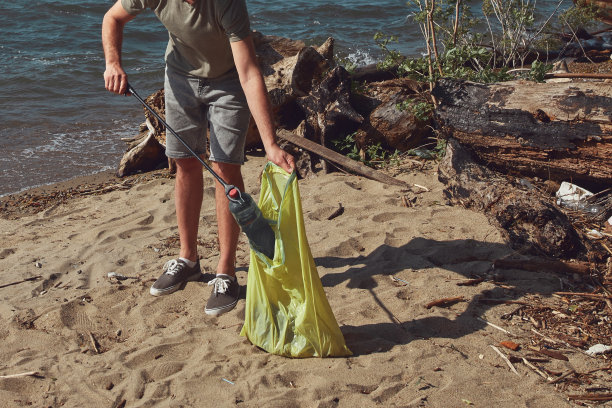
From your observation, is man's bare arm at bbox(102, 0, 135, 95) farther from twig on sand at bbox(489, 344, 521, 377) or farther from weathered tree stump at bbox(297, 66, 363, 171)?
weathered tree stump at bbox(297, 66, 363, 171)

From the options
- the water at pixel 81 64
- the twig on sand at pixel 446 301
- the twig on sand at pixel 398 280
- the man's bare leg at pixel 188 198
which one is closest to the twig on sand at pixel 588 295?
the twig on sand at pixel 446 301

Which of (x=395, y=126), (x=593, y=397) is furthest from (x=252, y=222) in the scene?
(x=395, y=126)

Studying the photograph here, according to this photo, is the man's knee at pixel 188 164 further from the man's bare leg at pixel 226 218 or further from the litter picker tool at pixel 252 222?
the litter picker tool at pixel 252 222

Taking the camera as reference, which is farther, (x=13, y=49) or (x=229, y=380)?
(x=13, y=49)

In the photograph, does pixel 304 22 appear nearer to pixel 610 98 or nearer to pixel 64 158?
pixel 64 158

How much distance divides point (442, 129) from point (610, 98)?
129cm

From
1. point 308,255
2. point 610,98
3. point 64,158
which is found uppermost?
point 610,98

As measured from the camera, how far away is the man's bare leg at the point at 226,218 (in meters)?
3.65

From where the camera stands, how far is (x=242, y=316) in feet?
11.9

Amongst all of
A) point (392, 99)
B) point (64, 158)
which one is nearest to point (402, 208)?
point (392, 99)

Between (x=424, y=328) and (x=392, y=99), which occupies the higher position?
(x=392, y=99)

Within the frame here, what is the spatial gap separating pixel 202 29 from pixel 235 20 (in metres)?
0.23

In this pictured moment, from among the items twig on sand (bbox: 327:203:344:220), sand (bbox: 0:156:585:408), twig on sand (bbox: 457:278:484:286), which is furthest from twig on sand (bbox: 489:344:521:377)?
twig on sand (bbox: 327:203:344:220)

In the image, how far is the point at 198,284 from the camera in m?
3.99
